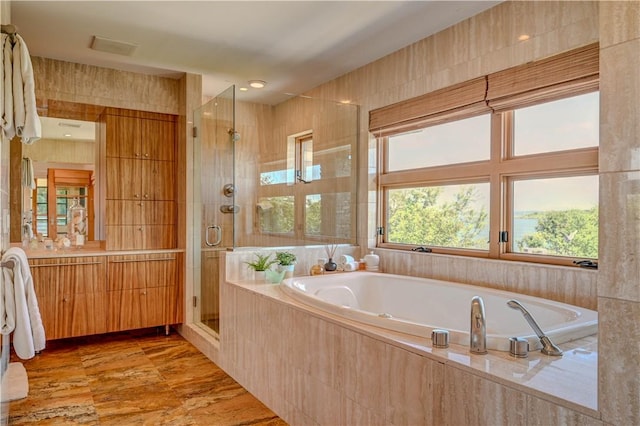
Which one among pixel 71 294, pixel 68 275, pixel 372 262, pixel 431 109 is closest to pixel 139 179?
pixel 68 275

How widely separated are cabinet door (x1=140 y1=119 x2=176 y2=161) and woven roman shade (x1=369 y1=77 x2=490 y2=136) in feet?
6.36

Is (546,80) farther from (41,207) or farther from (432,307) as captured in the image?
(41,207)

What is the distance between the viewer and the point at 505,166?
2.65 meters

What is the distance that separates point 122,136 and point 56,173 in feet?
2.15

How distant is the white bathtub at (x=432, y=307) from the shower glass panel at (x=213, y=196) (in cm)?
95

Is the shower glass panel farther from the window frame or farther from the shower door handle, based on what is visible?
the window frame

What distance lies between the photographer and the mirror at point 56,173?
3.59m

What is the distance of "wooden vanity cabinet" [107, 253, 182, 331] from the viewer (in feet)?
12.2

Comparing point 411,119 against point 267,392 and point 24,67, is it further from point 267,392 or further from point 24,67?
point 24,67

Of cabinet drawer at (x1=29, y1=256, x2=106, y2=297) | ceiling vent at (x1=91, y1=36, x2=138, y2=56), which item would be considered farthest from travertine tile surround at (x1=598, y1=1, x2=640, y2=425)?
cabinet drawer at (x1=29, y1=256, x2=106, y2=297)

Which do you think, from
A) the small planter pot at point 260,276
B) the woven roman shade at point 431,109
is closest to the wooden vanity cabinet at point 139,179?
the small planter pot at point 260,276

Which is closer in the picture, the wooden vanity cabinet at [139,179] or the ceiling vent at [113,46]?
the ceiling vent at [113,46]

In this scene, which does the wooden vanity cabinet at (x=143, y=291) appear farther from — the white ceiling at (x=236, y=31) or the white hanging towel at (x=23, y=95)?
the white hanging towel at (x=23, y=95)

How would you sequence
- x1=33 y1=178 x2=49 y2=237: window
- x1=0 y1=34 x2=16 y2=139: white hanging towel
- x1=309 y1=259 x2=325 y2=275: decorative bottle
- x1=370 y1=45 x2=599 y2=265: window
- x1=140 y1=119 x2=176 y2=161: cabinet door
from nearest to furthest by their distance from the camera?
x1=0 y1=34 x2=16 y2=139: white hanging towel
x1=370 y1=45 x2=599 y2=265: window
x1=309 y1=259 x2=325 y2=275: decorative bottle
x1=33 y1=178 x2=49 y2=237: window
x1=140 y1=119 x2=176 y2=161: cabinet door
